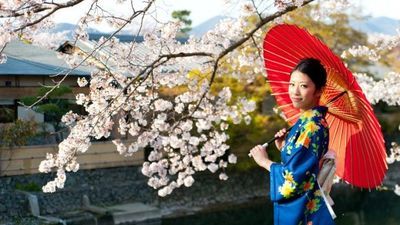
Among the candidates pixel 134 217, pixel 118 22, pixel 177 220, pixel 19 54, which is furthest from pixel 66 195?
pixel 118 22

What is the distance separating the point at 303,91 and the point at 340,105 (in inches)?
16.7

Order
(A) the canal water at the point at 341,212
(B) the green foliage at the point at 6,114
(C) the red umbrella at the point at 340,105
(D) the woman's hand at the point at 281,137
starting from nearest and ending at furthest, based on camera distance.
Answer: (D) the woman's hand at the point at 281,137
(C) the red umbrella at the point at 340,105
(B) the green foliage at the point at 6,114
(A) the canal water at the point at 341,212

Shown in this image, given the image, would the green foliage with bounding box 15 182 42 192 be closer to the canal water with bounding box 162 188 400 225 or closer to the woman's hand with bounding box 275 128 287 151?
the canal water with bounding box 162 188 400 225

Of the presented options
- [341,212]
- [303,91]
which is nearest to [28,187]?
[341,212]

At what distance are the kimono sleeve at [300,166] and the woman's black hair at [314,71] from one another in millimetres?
178

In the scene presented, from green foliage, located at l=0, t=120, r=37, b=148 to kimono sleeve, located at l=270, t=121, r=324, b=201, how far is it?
8040 millimetres

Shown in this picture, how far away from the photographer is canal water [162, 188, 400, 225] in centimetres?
1030

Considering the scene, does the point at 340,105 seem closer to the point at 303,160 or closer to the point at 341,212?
the point at 303,160

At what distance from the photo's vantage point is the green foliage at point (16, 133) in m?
9.46

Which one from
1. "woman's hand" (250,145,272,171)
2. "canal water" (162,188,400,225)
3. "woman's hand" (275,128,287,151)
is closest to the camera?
"woman's hand" (250,145,272,171)

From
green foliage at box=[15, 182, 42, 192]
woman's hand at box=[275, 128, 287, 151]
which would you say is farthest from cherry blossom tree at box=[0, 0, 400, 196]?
green foliage at box=[15, 182, 42, 192]

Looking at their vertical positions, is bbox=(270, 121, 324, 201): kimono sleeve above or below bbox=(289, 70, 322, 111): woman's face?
below

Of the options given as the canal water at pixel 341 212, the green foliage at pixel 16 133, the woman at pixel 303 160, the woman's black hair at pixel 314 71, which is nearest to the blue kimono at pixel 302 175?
the woman at pixel 303 160

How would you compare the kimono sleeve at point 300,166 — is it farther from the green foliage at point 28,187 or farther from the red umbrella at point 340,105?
the green foliage at point 28,187
